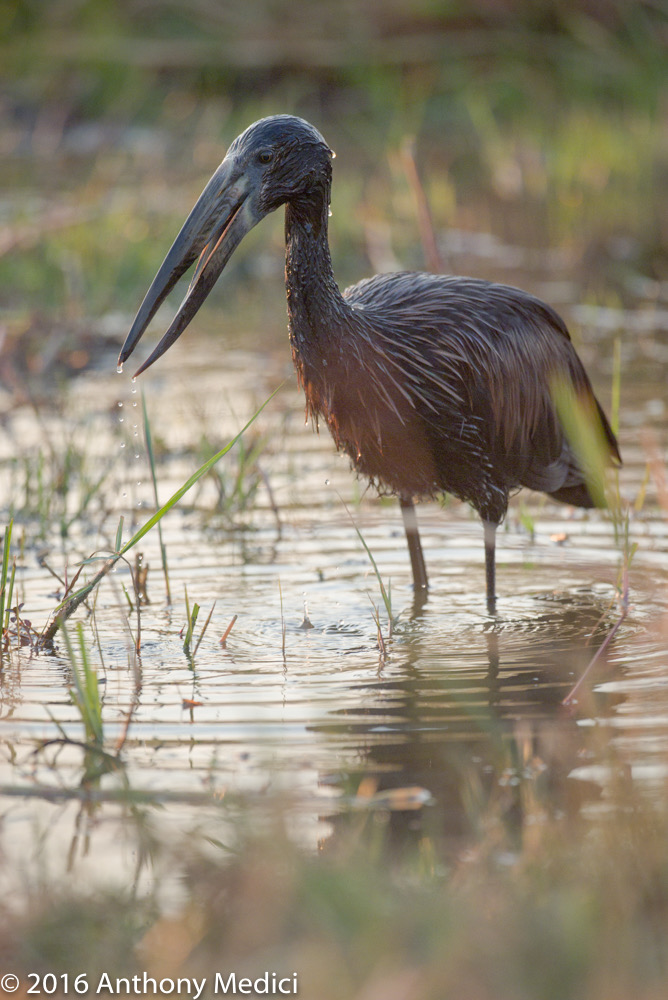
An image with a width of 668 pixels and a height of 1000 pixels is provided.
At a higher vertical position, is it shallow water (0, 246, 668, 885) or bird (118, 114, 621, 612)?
bird (118, 114, 621, 612)

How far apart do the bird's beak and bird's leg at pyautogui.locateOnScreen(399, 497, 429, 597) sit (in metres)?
1.02

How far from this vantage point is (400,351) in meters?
4.18

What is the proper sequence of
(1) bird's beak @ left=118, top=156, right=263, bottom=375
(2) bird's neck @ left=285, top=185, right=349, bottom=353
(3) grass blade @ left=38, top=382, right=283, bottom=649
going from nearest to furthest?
(3) grass blade @ left=38, top=382, right=283, bottom=649 < (1) bird's beak @ left=118, top=156, right=263, bottom=375 < (2) bird's neck @ left=285, top=185, right=349, bottom=353

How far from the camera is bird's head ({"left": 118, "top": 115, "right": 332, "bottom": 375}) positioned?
3.83 m

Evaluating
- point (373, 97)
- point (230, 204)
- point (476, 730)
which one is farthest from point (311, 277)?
point (373, 97)

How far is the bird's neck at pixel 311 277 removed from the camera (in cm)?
398

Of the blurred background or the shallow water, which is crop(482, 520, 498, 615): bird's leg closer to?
the shallow water

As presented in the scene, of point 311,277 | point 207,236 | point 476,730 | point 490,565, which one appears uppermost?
point 207,236

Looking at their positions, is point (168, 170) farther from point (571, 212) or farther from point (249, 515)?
point (249, 515)

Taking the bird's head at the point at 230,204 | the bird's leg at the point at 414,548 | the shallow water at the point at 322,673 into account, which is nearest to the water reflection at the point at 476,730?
the shallow water at the point at 322,673

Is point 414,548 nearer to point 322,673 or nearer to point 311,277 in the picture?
point 322,673

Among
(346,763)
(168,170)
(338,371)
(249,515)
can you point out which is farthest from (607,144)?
(346,763)

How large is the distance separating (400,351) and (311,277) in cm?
38

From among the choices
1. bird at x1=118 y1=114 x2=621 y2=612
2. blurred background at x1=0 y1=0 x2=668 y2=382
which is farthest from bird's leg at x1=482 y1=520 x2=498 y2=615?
blurred background at x1=0 y1=0 x2=668 y2=382
